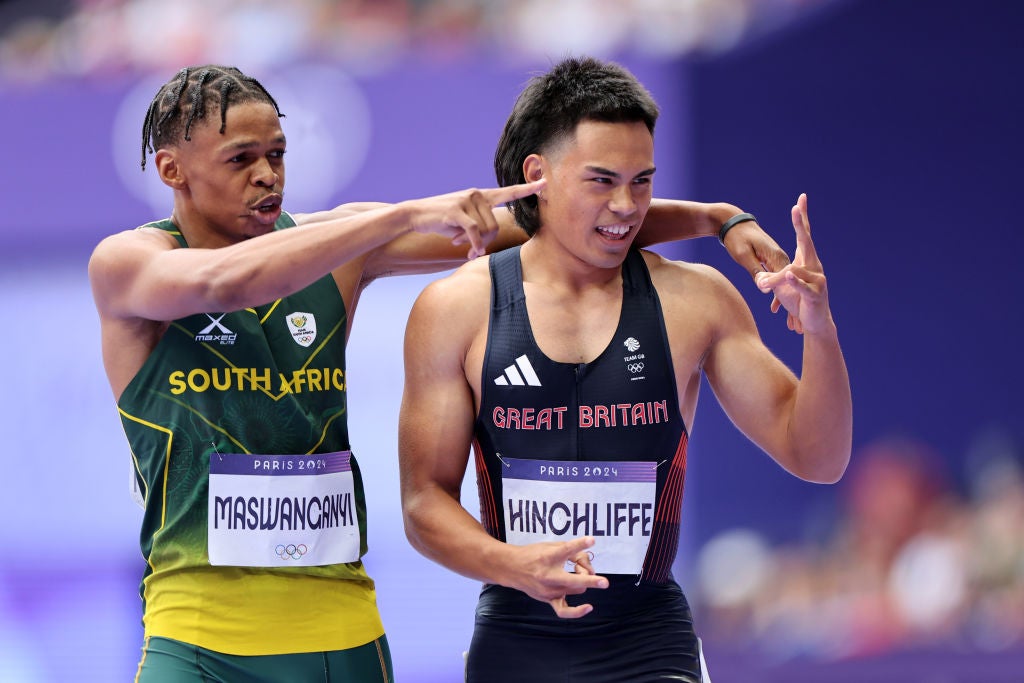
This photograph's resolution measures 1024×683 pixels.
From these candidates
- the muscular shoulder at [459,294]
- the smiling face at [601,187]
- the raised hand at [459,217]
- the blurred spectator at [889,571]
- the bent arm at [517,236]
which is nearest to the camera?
the raised hand at [459,217]

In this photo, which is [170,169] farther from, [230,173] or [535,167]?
[535,167]

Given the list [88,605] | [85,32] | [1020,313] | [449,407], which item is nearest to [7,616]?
[88,605]

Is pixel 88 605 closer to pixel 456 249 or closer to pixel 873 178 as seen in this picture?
pixel 456 249

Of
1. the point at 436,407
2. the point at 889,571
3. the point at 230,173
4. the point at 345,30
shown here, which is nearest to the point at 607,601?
the point at 436,407

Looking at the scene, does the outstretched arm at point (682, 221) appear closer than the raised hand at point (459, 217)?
No

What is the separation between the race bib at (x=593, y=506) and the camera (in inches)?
105

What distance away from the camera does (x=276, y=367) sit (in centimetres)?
269

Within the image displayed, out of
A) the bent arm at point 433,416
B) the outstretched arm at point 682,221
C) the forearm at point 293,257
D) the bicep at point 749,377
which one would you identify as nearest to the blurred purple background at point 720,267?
the outstretched arm at point 682,221

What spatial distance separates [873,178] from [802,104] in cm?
55

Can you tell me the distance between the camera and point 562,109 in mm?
2836

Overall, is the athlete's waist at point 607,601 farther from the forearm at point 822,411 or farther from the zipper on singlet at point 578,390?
the forearm at point 822,411

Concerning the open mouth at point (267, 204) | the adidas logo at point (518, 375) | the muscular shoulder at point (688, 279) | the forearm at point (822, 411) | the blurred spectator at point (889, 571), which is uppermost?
the open mouth at point (267, 204)

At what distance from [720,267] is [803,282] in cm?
399

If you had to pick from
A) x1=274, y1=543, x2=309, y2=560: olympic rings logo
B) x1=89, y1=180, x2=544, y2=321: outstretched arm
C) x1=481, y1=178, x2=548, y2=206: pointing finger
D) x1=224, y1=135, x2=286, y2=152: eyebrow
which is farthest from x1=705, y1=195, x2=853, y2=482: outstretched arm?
x1=224, y1=135, x2=286, y2=152: eyebrow
